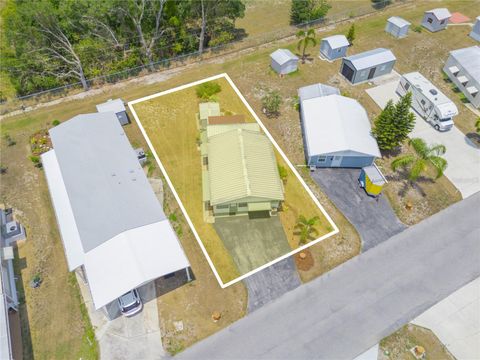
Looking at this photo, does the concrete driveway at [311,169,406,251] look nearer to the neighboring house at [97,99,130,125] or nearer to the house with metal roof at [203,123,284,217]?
the house with metal roof at [203,123,284,217]

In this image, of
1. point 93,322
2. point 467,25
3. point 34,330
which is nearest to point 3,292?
point 34,330

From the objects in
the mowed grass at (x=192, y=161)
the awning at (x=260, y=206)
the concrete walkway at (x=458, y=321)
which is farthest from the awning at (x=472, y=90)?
the awning at (x=260, y=206)

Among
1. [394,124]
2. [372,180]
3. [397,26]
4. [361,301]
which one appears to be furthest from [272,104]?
[397,26]

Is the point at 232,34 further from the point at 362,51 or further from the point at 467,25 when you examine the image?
the point at 467,25

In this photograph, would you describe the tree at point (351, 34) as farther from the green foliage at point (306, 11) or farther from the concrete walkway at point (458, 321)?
the concrete walkway at point (458, 321)

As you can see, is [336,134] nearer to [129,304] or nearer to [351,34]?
[351,34]

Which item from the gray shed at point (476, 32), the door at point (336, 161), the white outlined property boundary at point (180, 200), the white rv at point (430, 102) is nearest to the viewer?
the white outlined property boundary at point (180, 200)
